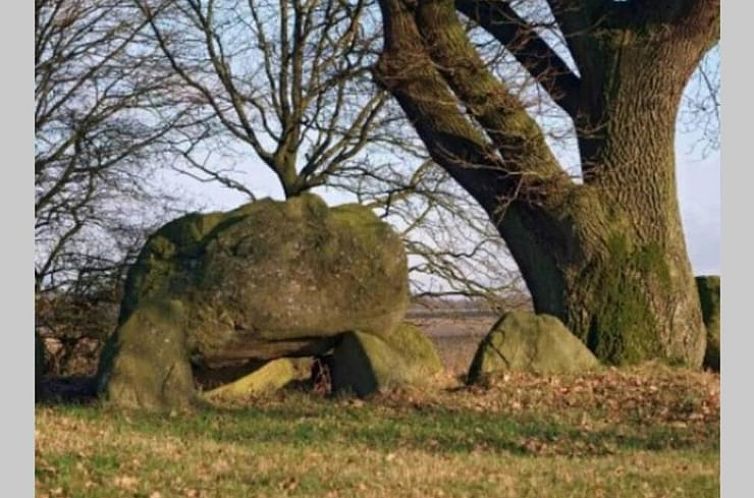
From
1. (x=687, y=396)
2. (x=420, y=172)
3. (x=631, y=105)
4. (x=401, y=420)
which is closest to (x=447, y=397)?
(x=401, y=420)

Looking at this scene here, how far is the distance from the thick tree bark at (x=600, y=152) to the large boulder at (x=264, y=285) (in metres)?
1.98

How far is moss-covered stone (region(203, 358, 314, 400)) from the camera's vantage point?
14246mm

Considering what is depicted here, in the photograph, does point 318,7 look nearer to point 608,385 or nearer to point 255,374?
point 255,374

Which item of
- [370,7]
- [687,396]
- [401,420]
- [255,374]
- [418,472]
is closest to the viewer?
[418,472]

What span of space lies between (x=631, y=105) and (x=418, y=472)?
295 inches

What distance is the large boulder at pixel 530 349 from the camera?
559 inches

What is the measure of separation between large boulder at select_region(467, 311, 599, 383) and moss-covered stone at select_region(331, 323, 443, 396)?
69cm

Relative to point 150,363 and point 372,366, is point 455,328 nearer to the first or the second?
point 372,366

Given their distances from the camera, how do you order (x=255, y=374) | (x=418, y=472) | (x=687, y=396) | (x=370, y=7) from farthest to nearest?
(x=370, y=7) → (x=255, y=374) → (x=687, y=396) → (x=418, y=472)

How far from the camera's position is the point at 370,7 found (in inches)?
789

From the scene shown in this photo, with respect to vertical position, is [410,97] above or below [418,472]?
above

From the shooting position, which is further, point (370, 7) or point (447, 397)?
point (370, 7)

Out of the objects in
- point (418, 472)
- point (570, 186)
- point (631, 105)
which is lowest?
point (418, 472)

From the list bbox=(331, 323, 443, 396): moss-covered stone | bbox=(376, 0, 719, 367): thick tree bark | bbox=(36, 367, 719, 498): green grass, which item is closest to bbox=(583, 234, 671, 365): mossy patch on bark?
bbox=(376, 0, 719, 367): thick tree bark
